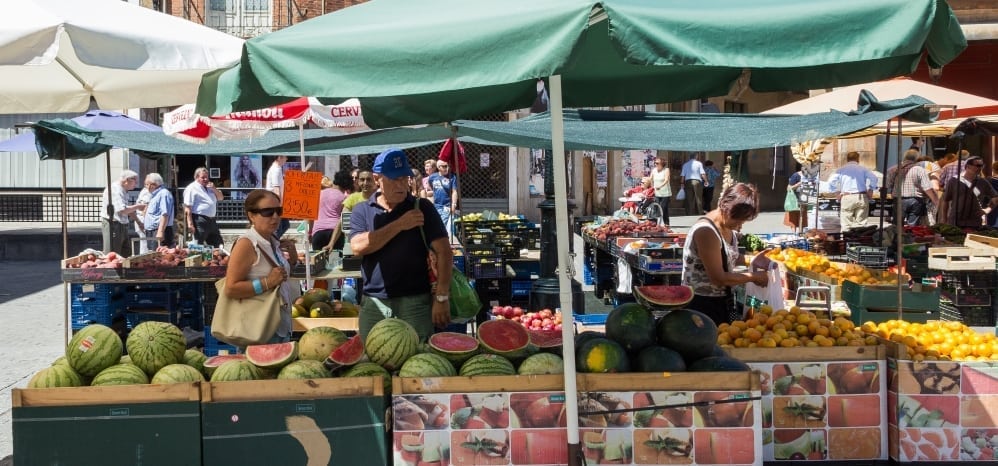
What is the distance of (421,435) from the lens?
15.3 feet

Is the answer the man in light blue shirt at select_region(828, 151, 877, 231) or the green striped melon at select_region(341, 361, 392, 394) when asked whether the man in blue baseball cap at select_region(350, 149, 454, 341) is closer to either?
the green striped melon at select_region(341, 361, 392, 394)

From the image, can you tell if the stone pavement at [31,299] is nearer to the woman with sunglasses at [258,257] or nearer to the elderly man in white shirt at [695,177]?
the elderly man in white shirt at [695,177]

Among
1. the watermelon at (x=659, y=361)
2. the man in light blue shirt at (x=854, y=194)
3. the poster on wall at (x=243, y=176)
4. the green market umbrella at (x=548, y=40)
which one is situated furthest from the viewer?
the poster on wall at (x=243, y=176)

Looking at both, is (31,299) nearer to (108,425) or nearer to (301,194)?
(301,194)

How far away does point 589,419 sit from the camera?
4641 mm

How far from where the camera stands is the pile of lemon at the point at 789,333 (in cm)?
540

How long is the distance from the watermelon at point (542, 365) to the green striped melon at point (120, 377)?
1843 millimetres

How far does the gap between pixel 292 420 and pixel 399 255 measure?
1.51 meters

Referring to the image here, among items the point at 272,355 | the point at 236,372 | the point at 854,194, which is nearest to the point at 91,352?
the point at 236,372

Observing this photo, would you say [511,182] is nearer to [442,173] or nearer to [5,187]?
[442,173]

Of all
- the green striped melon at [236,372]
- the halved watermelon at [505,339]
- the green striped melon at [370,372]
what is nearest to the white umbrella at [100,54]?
the green striped melon at [236,372]

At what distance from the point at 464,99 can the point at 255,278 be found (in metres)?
1.79

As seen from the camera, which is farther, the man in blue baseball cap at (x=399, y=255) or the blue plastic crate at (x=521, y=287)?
the blue plastic crate at (x=521, y=287)

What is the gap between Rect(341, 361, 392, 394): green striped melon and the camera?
4.72 meters
